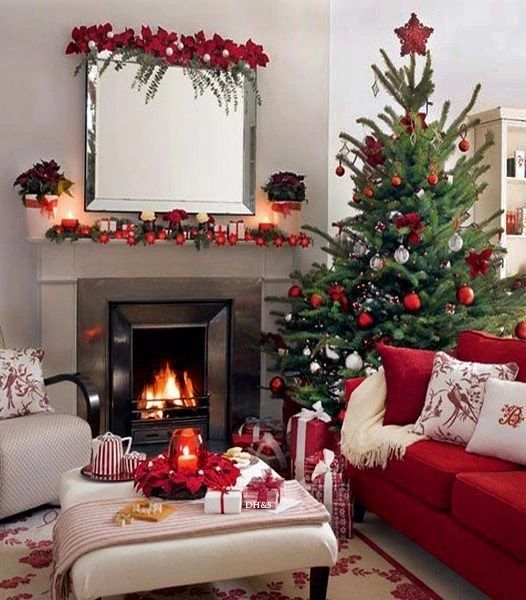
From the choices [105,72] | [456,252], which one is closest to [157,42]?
[105,72]

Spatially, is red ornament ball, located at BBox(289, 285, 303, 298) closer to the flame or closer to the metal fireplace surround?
the metal fireplace surround

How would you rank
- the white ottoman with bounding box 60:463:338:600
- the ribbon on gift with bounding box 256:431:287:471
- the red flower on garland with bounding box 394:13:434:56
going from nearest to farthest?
the white ottoman with bounding box 60:463:338:600 < the red flower on garland with bounding box 394:13:434:56 < the ribbon on gift with bounding box 256:431:287:471

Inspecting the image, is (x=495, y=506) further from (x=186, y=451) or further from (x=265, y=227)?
(x=265, y=227)

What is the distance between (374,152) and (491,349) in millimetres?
1343

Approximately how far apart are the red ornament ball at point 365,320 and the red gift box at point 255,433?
0.91m

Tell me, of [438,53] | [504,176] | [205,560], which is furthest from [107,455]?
[438,53]

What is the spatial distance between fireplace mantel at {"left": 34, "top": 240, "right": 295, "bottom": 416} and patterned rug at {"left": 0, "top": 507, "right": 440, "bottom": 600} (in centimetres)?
158

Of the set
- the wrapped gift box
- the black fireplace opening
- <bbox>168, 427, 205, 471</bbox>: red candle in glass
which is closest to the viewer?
the wrapped gift box

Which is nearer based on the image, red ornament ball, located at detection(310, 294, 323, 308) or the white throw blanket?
the white throw blanket

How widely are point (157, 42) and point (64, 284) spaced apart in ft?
4.96

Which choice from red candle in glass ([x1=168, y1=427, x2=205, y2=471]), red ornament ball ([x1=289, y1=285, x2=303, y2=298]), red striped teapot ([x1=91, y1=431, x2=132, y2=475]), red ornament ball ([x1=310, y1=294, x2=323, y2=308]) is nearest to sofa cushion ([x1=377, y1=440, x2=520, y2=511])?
red candle in glass ([x1=168, y1=427, x2=205, y2=471])

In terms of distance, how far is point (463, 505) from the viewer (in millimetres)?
3014

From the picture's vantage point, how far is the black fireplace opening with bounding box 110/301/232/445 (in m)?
5.26

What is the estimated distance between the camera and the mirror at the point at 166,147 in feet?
16.6
